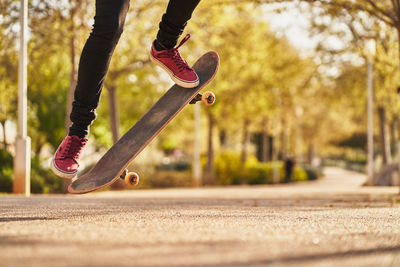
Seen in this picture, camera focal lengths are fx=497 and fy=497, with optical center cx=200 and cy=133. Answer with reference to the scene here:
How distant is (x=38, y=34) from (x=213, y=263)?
13.8 meters

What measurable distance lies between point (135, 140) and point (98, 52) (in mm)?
691

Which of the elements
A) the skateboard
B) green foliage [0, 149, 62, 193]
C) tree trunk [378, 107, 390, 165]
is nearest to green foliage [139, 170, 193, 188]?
green foliage [0, 149, 62, 193]

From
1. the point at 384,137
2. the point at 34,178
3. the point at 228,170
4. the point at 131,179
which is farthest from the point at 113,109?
the point at 131,179

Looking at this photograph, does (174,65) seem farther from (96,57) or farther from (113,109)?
(113,109)

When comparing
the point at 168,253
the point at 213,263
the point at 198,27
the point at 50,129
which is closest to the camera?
the point at 213,263

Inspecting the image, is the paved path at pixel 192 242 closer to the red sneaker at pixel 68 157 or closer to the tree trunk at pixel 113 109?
the red sneaker at pixel 68 157

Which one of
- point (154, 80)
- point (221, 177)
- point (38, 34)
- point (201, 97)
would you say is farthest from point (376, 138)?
point (201, 97)

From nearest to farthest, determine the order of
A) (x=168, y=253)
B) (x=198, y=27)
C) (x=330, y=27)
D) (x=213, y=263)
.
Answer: (x=213, y=263), (x=168, y=253), (x=198, y=27), (x=330, y=27)

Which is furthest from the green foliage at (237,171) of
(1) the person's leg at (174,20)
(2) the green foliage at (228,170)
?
(1) the person's leg at (174,20)

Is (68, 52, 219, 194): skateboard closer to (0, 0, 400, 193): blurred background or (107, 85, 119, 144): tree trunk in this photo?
(0, 0, 400, 193): blurred background

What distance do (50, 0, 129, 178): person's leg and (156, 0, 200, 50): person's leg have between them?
0.40m

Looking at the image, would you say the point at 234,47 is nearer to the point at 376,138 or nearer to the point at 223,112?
the point at 223,112

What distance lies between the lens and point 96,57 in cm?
304

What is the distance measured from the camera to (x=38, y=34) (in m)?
14.2
